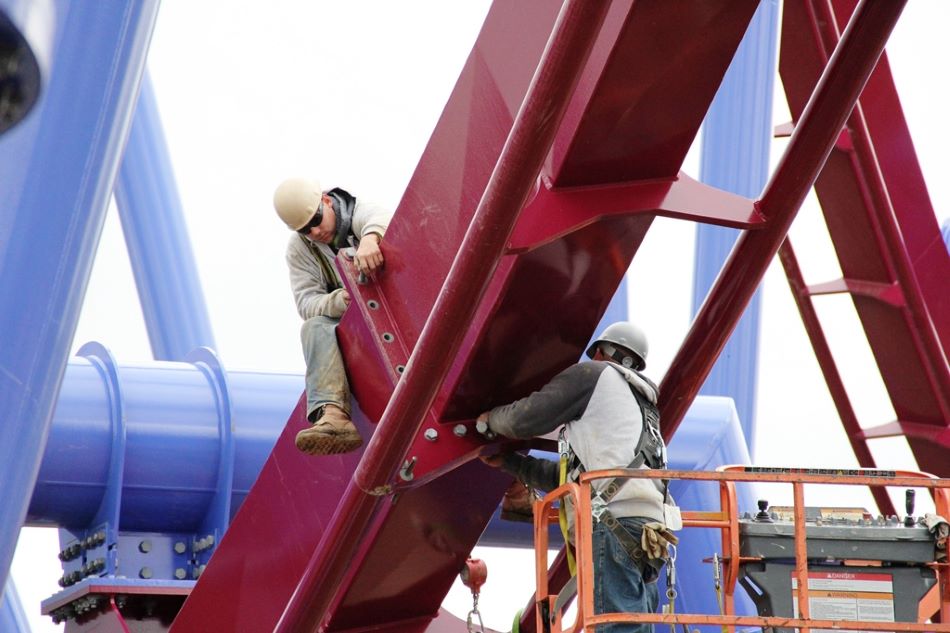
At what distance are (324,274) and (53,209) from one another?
2351mm

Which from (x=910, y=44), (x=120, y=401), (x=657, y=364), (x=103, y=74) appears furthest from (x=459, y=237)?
(x=910, y=44)

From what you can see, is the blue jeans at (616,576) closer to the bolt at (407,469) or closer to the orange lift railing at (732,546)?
the orange lift railing at (732,546)

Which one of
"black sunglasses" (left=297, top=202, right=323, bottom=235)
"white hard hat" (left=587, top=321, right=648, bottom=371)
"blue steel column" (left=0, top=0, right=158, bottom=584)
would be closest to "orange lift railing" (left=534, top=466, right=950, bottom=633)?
"white hard hat" (left=587, top=321, right=648, bottom=371)

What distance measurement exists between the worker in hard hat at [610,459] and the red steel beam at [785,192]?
44cm

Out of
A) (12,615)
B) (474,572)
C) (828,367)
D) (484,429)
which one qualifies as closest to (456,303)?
(484,429)

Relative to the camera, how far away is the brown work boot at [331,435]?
258 inches

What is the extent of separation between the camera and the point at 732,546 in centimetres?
598

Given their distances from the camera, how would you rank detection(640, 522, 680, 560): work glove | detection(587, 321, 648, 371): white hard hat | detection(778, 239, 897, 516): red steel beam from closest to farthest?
detection(640, 522, 680, 560): work glove, detection(587, 321, 648, 371): white hard hat, detection(778, 239, 897, 516): red steel beam

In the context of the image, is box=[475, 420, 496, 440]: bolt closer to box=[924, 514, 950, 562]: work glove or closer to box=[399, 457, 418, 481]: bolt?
box=[399, 457, 418, 481]: bolt

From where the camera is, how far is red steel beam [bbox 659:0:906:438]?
598cm

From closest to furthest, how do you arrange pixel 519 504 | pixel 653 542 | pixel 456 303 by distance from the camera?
1. pixel 456 303
2. pixel 653 542
3. pixel 519 504

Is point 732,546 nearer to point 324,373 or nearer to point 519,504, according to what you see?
point 519,504

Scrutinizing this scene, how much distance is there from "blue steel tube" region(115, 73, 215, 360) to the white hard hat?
736 centimetres

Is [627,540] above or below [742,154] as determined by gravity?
below
